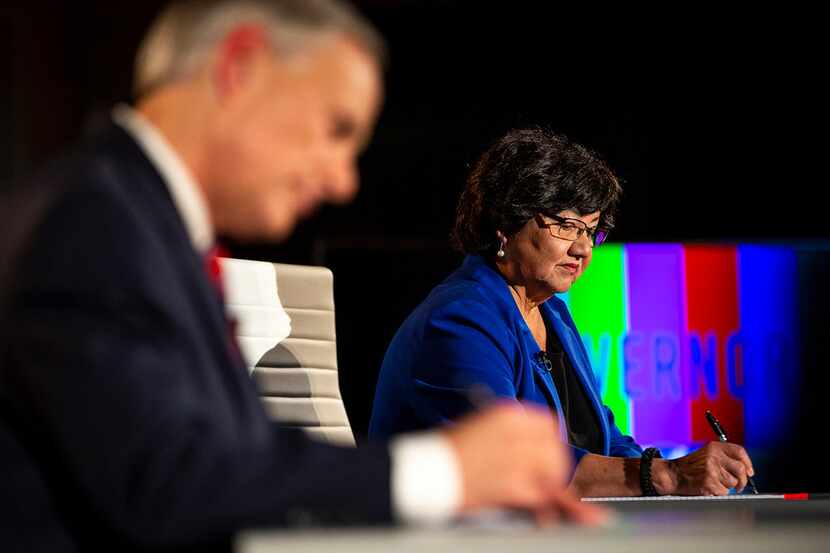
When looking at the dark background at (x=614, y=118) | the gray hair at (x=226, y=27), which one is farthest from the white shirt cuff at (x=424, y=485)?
the dark background at (x=614, y=118)

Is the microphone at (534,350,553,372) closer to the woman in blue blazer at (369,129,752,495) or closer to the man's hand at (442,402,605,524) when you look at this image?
the woman in blue blazer at (369,129,752,495)

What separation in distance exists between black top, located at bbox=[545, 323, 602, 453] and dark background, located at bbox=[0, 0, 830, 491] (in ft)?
4.55

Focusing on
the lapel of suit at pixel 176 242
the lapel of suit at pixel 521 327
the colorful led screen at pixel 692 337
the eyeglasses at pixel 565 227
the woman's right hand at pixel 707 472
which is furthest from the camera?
the colorful led screen at pixel 692 337

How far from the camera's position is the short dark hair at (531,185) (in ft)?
8.38

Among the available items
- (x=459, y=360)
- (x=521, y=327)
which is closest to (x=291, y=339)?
(x=459, y=360)

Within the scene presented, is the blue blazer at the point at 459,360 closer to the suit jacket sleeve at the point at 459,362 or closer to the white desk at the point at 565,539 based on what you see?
the suit jacket sleeve at the point at 459,362

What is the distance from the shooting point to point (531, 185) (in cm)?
256

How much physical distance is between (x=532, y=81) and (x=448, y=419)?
7.62 feet

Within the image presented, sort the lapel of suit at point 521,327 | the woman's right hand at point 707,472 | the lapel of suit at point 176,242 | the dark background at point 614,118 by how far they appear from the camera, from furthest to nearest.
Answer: the dark background at point 614,118 < the lapel of suit at point 521,327 < the woman's right hand at point 707,472 < the lapel of suit at point 176,242

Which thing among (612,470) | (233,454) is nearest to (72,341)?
(233,454)

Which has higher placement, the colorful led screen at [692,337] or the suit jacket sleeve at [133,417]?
the suit jacket sleeve at [133,417]

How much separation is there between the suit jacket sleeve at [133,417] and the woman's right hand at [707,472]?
154 cm

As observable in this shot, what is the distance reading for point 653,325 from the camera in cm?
376

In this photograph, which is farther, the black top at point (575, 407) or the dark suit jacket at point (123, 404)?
the black top at point (575, 407)
